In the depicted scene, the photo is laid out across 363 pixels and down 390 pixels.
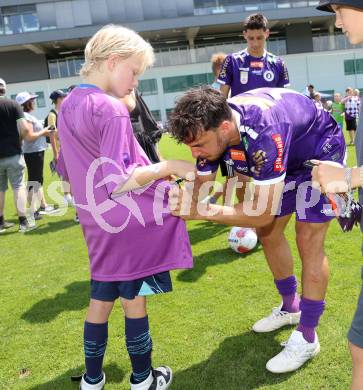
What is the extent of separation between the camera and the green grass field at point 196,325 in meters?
3.19

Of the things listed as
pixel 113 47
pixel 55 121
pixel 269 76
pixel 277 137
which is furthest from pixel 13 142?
pixel 277 137

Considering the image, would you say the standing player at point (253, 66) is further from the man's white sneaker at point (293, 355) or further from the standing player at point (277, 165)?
the man's white sneaker at point (293, 355)

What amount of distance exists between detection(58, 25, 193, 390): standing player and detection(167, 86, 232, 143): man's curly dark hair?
20cm

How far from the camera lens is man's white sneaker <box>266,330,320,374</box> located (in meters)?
3.12

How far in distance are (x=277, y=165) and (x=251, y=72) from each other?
355 centimetres

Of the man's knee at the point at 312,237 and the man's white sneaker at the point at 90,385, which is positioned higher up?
the man's knee at the point at 312,237

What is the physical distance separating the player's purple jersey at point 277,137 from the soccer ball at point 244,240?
7.24 ft

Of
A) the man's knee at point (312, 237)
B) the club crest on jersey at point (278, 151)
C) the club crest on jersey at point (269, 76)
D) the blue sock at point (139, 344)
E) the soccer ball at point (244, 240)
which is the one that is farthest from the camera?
the club crest on jersey at point (269, 76)

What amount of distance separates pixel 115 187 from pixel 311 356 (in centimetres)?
183

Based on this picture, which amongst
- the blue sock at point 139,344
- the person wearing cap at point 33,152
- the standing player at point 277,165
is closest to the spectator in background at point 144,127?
the standing player at point 277,165

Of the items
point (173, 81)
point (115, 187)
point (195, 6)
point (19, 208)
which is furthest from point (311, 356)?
point (195, 6)

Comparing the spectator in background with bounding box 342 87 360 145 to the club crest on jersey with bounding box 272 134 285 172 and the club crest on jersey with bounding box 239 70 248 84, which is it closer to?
the club crest on jersey with bounding box 239 70 248 84

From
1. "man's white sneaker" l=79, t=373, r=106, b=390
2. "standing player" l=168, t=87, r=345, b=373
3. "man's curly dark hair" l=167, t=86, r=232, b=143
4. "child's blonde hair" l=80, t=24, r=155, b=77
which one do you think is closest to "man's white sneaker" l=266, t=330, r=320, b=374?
"standing player" l=168, t=87, r=345, b=373

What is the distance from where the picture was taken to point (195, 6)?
4516 cm
